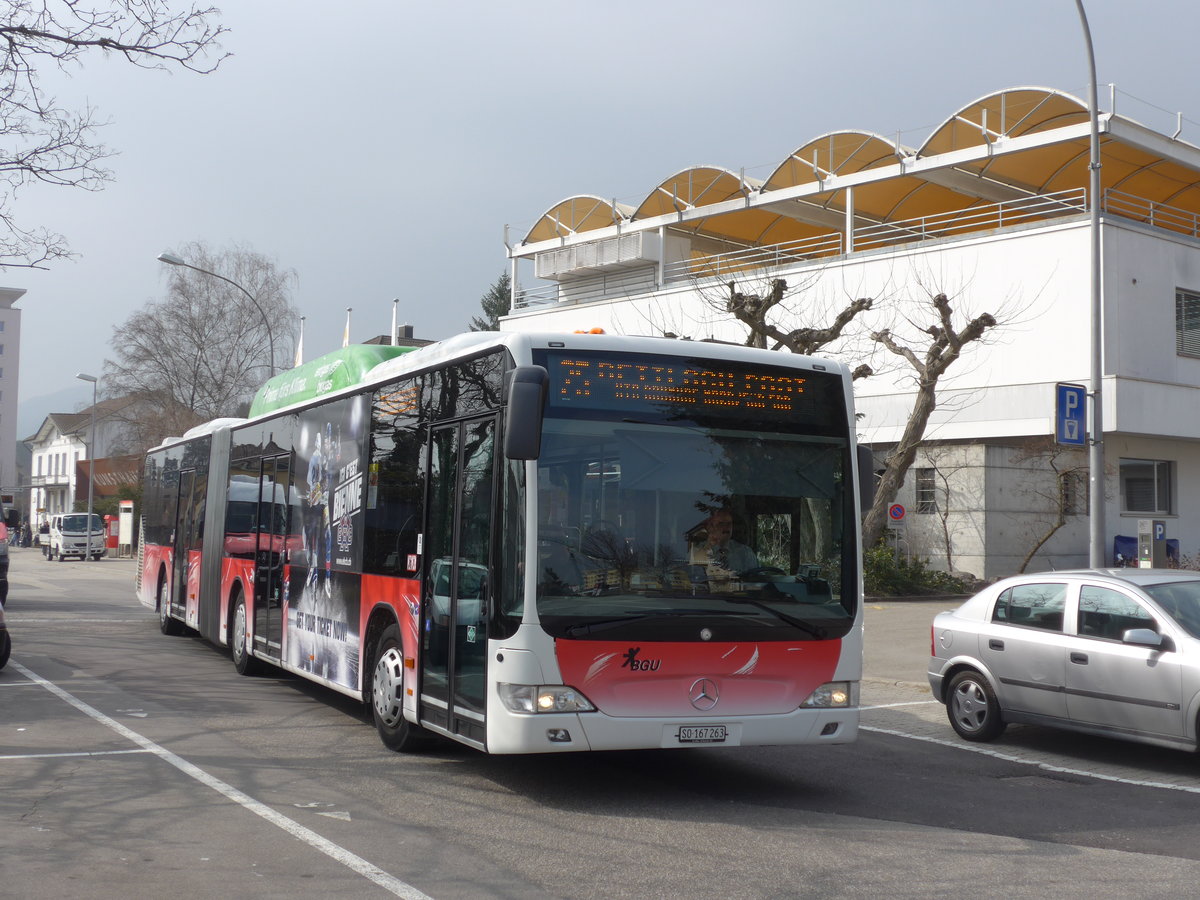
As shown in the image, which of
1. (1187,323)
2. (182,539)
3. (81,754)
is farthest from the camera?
(1187,323)

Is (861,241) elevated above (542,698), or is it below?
above

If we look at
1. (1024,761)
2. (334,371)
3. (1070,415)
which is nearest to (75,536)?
(334,371)

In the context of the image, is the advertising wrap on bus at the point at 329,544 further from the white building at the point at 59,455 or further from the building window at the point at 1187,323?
the white building at the point at 59,455

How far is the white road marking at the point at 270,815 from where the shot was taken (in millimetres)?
5984

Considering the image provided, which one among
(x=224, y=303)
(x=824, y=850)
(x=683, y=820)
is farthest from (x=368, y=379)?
(x=224, y=303)

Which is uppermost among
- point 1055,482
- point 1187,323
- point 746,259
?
point 746,259

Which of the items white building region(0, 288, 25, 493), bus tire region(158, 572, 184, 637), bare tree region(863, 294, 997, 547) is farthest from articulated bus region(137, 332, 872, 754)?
white building region(0, 288, 25, 493)

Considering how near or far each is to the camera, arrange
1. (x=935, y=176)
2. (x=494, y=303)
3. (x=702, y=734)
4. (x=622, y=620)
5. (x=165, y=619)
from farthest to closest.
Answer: (x=494, y=303), (x=935, y=176), (x=165, y=619), (x=702, y=734), (x=622, y=620)

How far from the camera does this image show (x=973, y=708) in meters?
10.9

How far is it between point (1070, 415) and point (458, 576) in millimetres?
9846

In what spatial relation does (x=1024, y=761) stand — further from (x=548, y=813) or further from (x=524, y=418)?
(x=524, y=418)

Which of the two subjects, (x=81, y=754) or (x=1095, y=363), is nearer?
(x=81, y=754)

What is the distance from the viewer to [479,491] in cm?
812

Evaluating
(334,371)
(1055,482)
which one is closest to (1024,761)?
(334,371)
